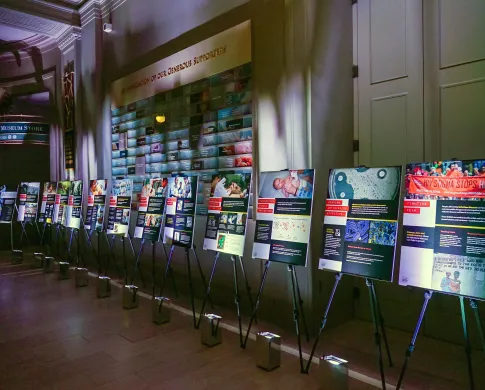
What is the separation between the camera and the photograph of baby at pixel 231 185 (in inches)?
143

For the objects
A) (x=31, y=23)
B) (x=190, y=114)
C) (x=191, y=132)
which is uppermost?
(x=31, y=23)

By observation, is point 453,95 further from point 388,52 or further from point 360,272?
point 360,272

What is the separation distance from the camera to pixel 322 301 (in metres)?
3.74

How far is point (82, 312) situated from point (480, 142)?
4.05 metres

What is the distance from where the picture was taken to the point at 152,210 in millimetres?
4691

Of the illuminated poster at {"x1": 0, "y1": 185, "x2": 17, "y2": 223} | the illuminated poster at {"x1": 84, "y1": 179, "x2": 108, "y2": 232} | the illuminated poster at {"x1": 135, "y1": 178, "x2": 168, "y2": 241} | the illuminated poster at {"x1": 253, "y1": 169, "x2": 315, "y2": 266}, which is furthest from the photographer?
Answer: the illuminated poster at {"x1": 0, "y1": 185, "x2": 17, "y2": 223}

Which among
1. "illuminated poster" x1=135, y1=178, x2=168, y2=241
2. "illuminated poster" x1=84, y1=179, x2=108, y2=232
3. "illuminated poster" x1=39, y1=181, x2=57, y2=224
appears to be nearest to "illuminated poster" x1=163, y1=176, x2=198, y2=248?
"illuminated poster" x1=135, y1=178, x2=168, y2=241

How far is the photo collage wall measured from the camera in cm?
445

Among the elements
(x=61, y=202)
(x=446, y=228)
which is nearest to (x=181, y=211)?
(x=446, y=228)

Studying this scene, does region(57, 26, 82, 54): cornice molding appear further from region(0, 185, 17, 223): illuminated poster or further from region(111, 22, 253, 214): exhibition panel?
region(0, 185, 17, 223): illuminated poster

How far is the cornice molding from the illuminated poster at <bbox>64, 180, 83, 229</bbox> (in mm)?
2763

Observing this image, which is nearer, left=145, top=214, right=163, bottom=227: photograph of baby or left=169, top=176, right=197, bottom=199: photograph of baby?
left=169, top=176, right=197, bottom=199: photograph of baby

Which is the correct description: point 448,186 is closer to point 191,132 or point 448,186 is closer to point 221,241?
point 221,241

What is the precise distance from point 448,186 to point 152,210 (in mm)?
3198
